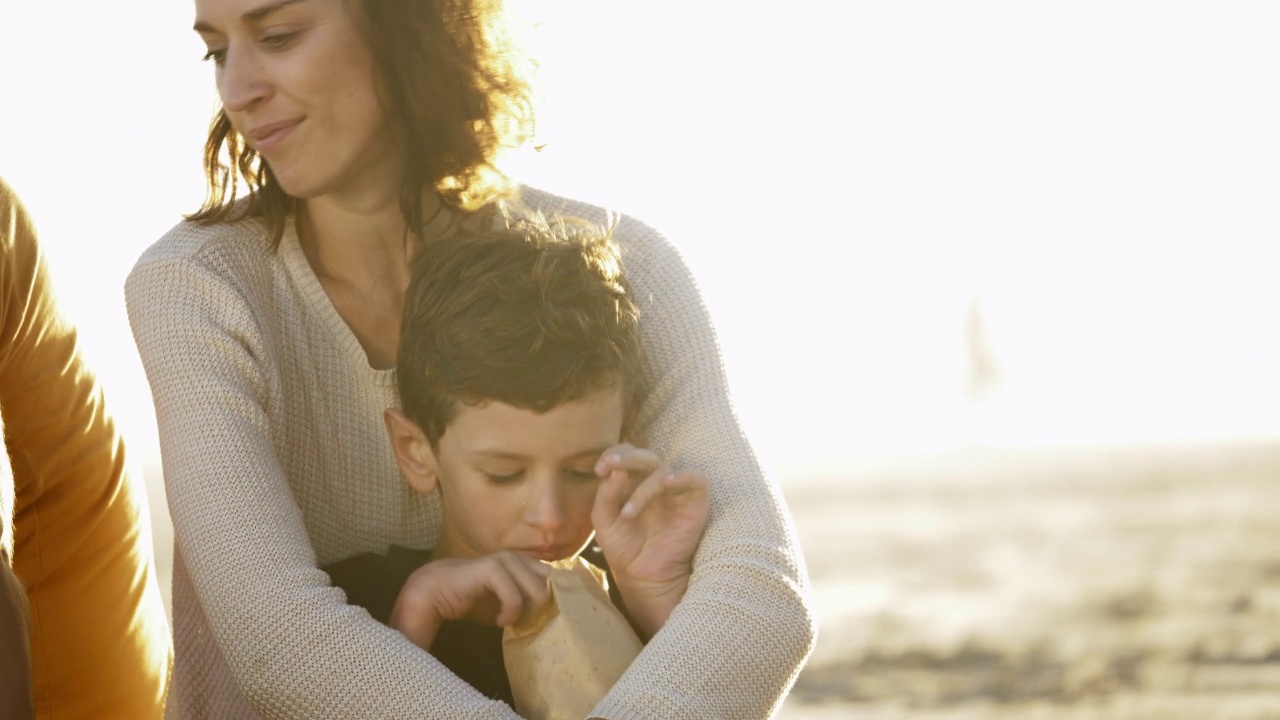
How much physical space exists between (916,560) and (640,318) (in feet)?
21.2

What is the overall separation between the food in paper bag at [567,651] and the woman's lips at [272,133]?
3.02ft

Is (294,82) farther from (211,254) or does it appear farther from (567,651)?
(567,651)

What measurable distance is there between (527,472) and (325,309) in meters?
0.53

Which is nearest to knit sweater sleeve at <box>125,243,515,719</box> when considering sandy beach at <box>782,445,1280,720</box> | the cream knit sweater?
the cream knit sweater

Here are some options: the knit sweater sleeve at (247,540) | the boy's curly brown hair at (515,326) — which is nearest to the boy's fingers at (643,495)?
the boy's curly brown hair at (515,326)

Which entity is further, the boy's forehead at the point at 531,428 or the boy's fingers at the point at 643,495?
the boy's forehead at the point at 531,428

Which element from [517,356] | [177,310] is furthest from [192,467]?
[517,356]

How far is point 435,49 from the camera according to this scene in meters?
3.39

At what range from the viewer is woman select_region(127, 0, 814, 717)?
2.65 metres

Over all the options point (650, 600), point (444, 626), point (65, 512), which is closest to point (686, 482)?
point (650, 600)

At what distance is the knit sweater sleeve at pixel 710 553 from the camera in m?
2.67

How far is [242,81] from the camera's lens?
3104mm

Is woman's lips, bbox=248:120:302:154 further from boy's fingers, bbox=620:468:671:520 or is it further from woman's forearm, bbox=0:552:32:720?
woman's forearm, bbox=0:552:32:720

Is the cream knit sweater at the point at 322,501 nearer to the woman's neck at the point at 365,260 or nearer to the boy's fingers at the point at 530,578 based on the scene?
the woman's neck at the point at 365,260
